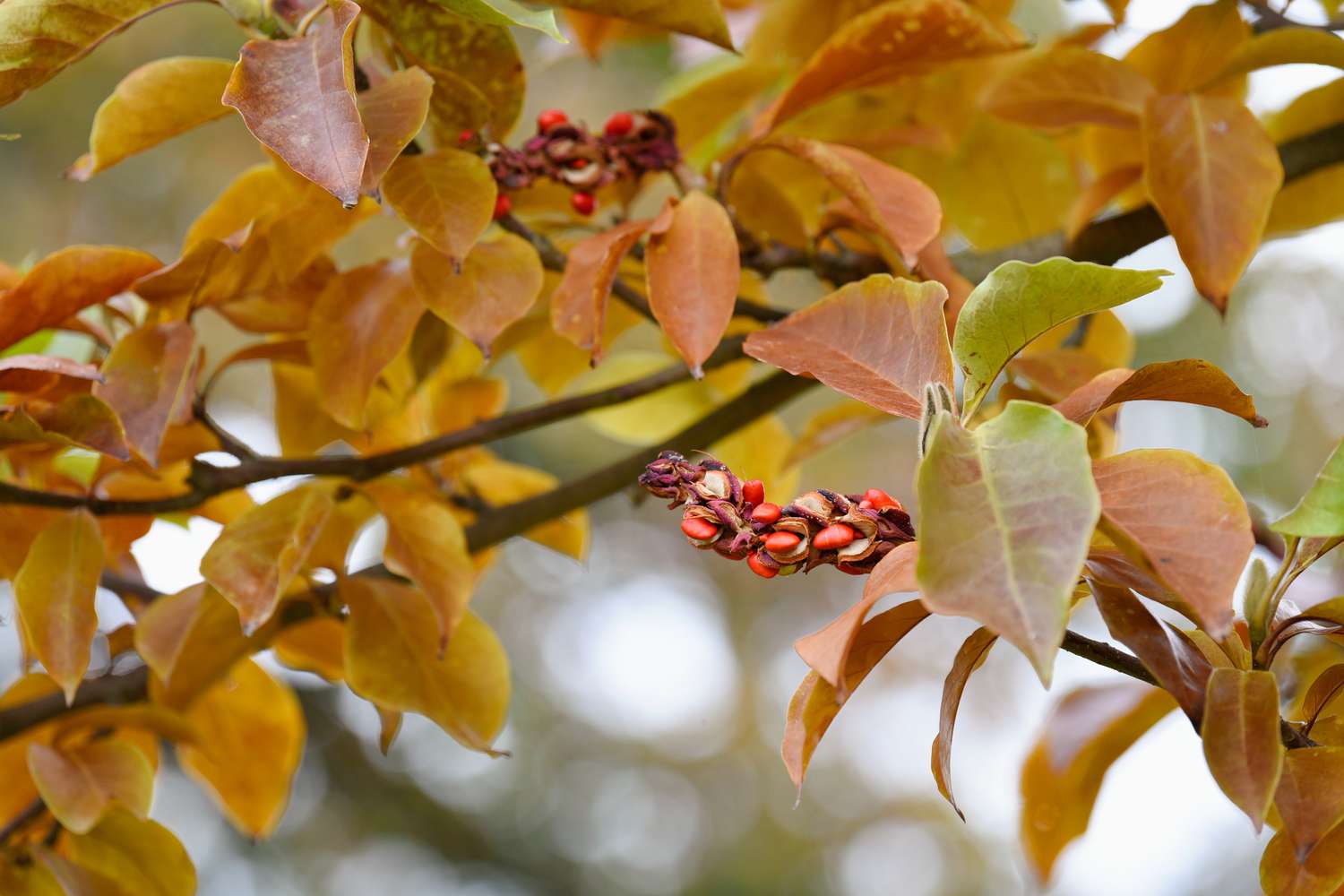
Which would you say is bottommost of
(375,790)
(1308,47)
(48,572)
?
(375,790)

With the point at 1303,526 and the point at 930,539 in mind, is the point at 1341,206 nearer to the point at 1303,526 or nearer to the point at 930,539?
the point at 1303,526

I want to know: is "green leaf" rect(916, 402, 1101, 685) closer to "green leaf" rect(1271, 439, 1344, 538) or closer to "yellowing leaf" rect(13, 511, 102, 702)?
"green leaf" rect(1271, 439, 1344, 538)

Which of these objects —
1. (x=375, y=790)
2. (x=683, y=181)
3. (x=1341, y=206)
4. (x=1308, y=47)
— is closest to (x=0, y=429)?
(x=683, y=181)

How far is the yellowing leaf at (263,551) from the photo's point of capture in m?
0.52

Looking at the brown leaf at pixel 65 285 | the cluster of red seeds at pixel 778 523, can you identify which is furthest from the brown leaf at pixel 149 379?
the cluster of red seeds at pixel 778 523

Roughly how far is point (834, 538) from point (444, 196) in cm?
23

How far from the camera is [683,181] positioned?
61 centimetres

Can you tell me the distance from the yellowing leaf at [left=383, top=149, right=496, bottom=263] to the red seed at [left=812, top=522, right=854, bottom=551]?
199 millimetres

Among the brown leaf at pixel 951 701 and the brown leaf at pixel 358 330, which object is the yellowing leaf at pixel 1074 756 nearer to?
the brown leaf at pixel 951 701

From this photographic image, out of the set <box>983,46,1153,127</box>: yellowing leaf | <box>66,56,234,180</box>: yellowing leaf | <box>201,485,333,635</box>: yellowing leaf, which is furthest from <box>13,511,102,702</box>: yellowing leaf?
<box>983,46,1153,127</box>: yellowing leaf

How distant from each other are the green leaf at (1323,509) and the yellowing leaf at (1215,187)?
0.19 m

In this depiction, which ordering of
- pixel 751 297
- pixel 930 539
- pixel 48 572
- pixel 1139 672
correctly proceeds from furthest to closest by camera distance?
1. pixel 751 297
2. pixel 48 572
3. pixel 1139 672
4. pixel 930 539

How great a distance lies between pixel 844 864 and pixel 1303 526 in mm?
3415

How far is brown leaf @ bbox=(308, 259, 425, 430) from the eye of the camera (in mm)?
564
